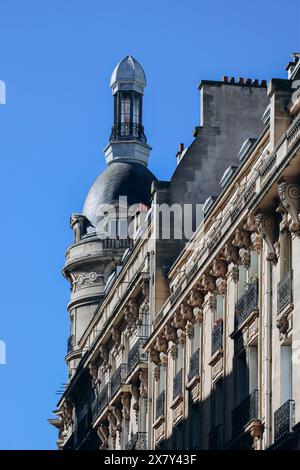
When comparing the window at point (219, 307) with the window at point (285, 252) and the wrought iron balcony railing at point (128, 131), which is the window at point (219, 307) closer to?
the window at point (285, 252)

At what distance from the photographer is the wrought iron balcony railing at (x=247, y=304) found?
4853 cm

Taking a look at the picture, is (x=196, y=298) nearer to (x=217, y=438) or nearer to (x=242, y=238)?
(x=217, y=438)

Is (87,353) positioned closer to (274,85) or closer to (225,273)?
(225,273)

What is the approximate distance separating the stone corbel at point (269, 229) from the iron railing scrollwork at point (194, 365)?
8.50 meters

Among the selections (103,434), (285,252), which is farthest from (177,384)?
(103,434)

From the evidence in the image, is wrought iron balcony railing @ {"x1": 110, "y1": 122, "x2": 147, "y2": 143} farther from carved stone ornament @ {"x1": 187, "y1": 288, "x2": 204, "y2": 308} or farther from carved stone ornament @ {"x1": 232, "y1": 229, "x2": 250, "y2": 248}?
carved stone ornament @ {"x1": 232, "y1": 229, "x2": 250, "y2": 248}

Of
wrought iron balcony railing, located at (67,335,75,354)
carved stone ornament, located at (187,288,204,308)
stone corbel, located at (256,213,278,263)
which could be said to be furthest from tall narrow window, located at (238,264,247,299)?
wrought iron balcony railing, located at (67,335,75,354)

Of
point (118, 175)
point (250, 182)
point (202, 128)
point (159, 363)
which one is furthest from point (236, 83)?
point (118, 175)

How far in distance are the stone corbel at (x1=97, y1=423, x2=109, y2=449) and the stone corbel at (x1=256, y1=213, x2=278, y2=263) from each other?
994 inches

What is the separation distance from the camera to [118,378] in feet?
223

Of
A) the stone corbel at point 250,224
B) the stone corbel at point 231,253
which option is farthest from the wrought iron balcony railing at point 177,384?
the stone corbel at point 250,224

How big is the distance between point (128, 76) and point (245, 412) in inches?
1808

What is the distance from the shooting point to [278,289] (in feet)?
152

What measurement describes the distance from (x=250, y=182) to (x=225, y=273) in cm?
291
